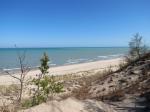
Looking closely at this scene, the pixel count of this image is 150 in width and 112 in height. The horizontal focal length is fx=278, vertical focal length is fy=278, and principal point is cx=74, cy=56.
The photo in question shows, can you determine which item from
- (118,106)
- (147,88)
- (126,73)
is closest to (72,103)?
(118,106)

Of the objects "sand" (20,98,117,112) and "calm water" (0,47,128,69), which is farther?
"calm water" (0,47,128,69)

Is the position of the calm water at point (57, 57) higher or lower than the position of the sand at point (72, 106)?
lower

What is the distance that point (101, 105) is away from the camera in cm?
761

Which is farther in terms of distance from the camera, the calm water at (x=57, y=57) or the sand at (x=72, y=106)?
the calm water at (x=57, y=57)

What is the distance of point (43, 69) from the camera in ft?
39.6

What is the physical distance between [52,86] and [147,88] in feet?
12.0

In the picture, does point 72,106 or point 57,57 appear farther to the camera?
point 57,57

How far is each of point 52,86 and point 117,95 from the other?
2.95 meters

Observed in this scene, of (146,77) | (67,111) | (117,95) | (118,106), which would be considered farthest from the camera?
(146,77)

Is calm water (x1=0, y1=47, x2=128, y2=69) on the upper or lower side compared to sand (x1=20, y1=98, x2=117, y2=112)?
lower

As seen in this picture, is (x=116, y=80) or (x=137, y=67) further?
(x=137, y=67)

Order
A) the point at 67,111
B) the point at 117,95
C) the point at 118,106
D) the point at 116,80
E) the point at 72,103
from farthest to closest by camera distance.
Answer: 1. the point at 116,80
2. the point at 117,95
3. the point at 118,106
4. the point at 72,103
5. the point at 67,111

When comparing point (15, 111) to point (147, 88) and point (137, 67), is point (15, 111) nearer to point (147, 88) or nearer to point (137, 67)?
point (147, 88)

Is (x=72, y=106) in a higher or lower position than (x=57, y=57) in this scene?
higher
